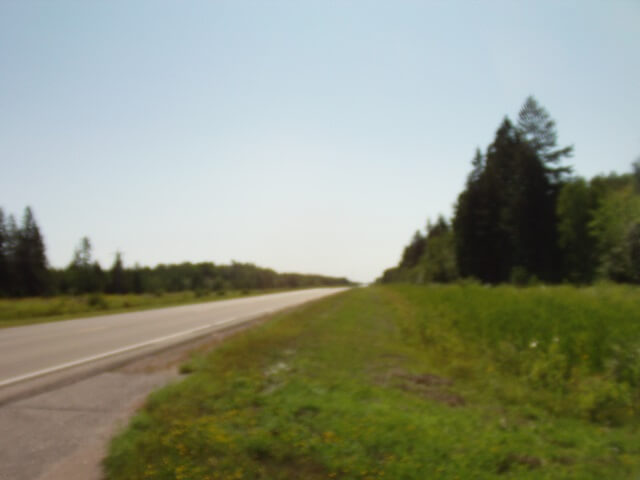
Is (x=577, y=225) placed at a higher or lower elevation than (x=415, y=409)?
higher

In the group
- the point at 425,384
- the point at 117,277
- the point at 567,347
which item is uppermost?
the point at 117,277

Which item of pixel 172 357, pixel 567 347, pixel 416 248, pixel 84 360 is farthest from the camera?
pixel 416 248

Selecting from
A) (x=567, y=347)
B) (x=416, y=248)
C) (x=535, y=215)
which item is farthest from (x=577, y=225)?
(x=416, y=248)

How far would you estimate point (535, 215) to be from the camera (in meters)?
45.6

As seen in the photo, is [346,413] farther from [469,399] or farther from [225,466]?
[469,399]

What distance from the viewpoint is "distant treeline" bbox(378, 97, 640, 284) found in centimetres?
3815

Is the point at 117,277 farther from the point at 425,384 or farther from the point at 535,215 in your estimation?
the point at 425,384

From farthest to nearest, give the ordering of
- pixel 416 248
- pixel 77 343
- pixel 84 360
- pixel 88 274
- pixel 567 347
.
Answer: pixel 416 248 → pixel 88 274 → pixel 77 343 → pixel 84 360 → pixel 567 347

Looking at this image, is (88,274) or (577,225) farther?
(88,274)

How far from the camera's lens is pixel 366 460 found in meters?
4.18

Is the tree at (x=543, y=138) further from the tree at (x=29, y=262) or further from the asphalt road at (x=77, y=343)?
the tree at (x=29, y=262)

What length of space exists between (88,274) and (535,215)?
267ft

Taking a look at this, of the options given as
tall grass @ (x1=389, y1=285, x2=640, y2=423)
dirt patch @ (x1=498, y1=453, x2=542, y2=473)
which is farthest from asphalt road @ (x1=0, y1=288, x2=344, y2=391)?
tall grass @ (x1=389, y1=285, x2=640, y2=423)

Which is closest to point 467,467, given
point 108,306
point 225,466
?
point 225,466
